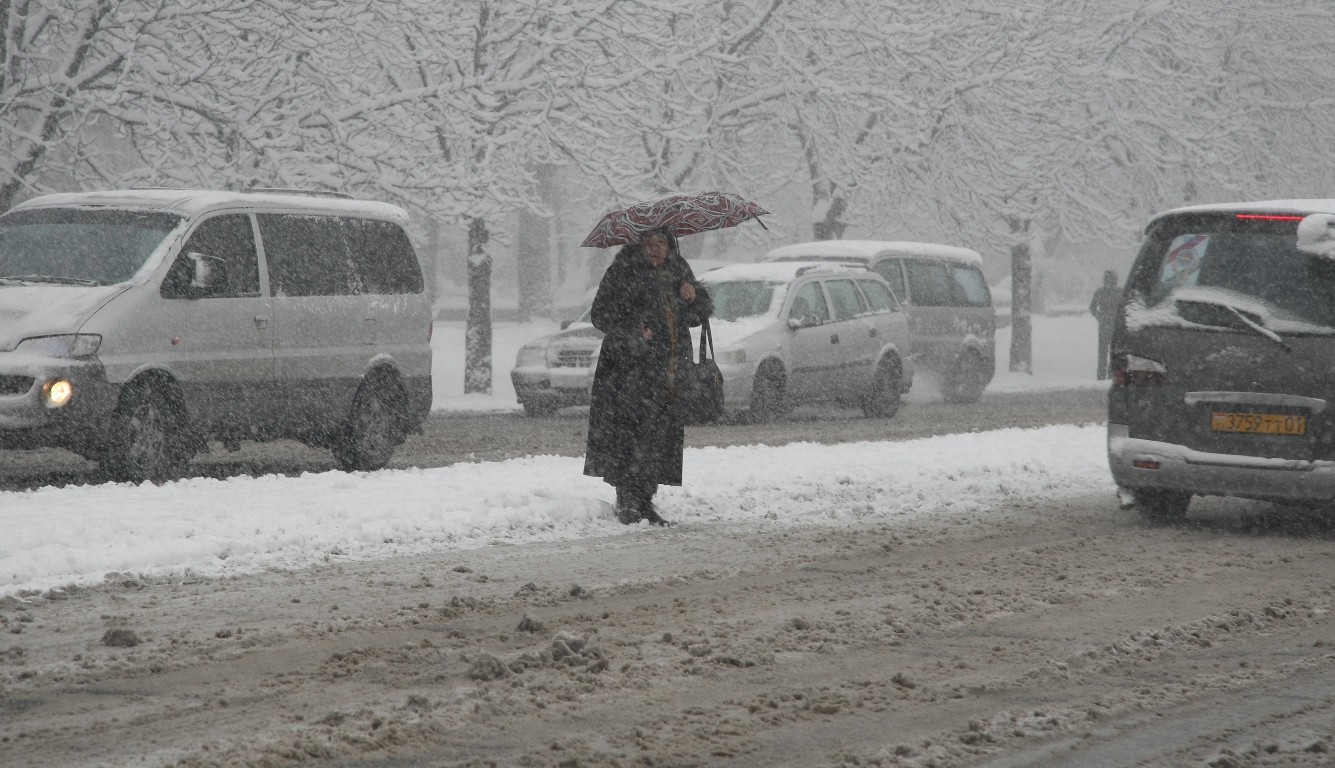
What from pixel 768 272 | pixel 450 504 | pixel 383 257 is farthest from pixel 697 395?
pixel 768 272

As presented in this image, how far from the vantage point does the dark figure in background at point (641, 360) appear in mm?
8898

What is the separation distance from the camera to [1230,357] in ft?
28.9

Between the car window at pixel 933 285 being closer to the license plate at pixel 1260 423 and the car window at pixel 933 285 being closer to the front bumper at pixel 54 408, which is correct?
the license plate at pixel 1260 423

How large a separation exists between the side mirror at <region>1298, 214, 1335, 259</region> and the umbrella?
9.55ft

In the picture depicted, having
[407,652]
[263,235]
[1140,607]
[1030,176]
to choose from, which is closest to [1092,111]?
[1030,176]

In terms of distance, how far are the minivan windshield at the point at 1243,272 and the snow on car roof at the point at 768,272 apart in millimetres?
9171

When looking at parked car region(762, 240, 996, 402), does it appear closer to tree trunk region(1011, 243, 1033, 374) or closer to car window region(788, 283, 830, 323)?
car window region(788, 283, 830, 323)

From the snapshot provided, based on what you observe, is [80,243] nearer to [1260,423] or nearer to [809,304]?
[1260,423]

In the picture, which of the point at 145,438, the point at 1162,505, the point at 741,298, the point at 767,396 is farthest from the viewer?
the point at 741,298

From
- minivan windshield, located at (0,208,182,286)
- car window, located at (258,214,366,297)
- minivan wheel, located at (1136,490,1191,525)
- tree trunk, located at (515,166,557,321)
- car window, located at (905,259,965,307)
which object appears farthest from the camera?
tree trunk, located at (515,166,557,321)

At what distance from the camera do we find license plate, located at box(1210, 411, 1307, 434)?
28.5 ft

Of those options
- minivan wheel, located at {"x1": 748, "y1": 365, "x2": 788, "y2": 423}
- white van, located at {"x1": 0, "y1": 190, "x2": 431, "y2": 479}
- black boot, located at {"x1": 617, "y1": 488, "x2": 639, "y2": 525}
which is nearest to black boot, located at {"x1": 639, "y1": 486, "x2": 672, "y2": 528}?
black boot, located at {"x1": 617, "y1": 488, "x2": 639, "y2": 525}

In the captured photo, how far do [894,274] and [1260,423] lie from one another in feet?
42.2

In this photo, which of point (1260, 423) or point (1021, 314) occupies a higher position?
point (1021, 314)
